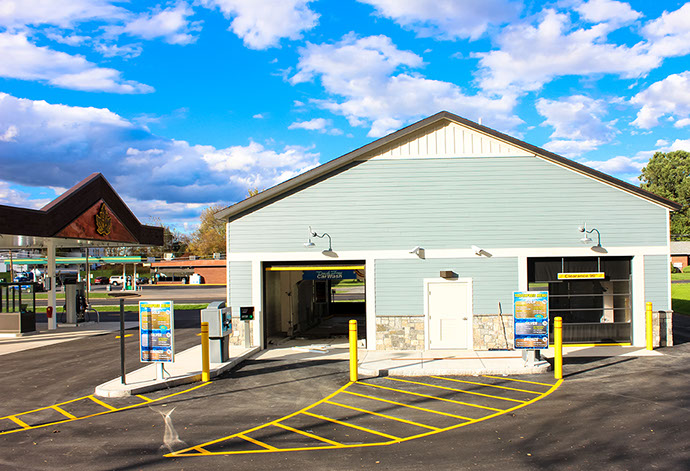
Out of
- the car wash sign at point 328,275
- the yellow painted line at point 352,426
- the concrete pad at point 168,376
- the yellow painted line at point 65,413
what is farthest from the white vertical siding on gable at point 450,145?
the yellow painted line at point 65,413

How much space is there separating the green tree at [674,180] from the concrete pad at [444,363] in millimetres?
78605

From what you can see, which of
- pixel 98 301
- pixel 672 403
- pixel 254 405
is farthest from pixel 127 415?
pixel 98 301

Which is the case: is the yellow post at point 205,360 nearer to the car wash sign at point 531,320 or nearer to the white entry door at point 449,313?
the white entry door at point 449,313

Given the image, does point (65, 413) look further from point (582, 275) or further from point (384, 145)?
point (582, 275)

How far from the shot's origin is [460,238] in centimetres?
1609

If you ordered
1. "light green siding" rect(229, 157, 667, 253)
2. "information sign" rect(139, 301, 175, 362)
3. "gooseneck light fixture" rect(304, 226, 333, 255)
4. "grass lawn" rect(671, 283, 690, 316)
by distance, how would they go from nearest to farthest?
"information sign" rect(139, 301, 175, 362)
"light green siding" rect(229, 157, 667, 253)
"gooseneck light fixture" rect(304, 226, 333, 255)
"grass lawn" rect(671, 283, 690, 316)

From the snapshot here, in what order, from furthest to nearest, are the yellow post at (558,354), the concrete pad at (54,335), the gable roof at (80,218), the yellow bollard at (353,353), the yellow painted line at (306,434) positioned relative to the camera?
the concrete pad at (54,335)
the gable roof at (80,218)
the yellow bollard at (353,353)
the yellow post at (558,354)
the yellow painted line at (306,434)

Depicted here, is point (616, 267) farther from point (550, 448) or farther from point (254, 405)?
point (254, 405)

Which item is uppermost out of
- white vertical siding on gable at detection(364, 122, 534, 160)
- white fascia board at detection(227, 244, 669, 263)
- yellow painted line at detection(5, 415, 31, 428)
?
white vertical siding on gable at detection(364, 122, 534, 160)

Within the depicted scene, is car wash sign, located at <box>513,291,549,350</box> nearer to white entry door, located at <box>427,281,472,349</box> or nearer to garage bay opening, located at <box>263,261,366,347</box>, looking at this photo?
white entry door, located at <box>427,281,472,349</box>

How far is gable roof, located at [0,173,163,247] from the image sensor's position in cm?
1744

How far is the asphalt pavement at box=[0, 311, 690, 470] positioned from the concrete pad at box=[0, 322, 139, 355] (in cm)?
616

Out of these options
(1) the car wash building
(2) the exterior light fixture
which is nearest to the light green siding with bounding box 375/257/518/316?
(1) the car wash building

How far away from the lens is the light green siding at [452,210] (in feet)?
52.5
